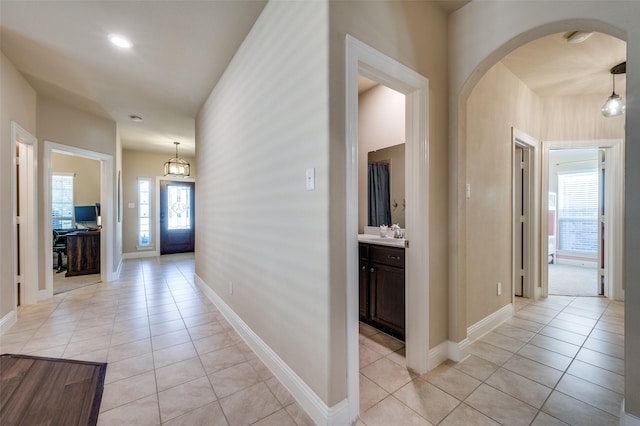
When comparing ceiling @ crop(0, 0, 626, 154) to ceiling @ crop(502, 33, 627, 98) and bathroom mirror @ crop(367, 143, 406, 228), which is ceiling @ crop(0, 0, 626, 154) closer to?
ceiling @ crop(502, 33, 627, 98)

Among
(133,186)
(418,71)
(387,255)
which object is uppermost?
(418,71)

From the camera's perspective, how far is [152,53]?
8.52 feet

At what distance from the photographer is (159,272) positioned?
523 centimetres

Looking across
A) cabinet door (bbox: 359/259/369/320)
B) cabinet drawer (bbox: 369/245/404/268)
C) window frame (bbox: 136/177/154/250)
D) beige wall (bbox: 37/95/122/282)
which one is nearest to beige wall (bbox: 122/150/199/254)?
window frame (bbox: 136/177/154/250)

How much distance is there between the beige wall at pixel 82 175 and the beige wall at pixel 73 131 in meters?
2.58

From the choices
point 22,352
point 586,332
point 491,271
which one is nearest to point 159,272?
point 22,352

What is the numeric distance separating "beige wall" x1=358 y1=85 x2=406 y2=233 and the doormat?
2.79m

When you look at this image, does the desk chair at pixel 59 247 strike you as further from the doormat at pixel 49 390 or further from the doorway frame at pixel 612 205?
the doorway frame at pixel 612 205

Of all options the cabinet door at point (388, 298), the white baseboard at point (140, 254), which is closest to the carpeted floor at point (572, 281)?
the cabinet door at point (388, 298)

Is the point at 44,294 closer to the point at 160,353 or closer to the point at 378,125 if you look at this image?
the point at 160,353

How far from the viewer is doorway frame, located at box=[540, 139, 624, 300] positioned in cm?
351

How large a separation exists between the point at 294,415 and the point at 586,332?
2.88 metres

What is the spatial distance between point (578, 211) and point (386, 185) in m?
5.99

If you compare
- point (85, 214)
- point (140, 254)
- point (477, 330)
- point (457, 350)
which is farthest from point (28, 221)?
point (477, 330)
